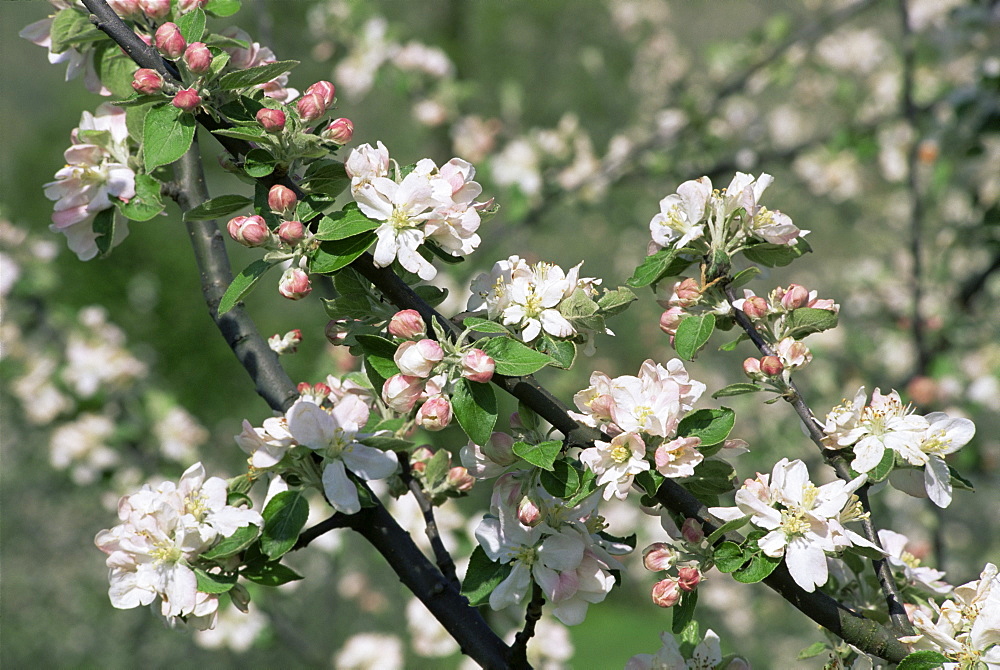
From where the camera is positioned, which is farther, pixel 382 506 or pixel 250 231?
pixel 382 506

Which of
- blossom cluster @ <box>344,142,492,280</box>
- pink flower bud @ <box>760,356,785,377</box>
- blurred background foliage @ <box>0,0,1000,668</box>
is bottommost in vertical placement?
blurred background foliage @ <box>0,0,1000,668</box>

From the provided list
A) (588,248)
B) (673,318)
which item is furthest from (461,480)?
(588,248)

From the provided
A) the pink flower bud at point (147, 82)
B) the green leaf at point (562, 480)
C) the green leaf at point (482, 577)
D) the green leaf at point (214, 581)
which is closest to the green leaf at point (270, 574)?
the green leaf at point (214, 581)

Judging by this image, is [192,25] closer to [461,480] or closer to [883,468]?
[461,480]

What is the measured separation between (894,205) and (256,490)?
4.23 meters

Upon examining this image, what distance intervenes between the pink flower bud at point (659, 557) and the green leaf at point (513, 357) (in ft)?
0.74

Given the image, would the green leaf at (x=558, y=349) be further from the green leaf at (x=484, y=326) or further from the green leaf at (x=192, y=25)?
the green leaf at (x=192, y=25)

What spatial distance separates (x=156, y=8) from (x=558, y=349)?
571 millimetres

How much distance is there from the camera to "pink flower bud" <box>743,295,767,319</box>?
2.68 feet

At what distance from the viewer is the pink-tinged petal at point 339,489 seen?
2.35 ft

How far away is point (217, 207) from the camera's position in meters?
0.74

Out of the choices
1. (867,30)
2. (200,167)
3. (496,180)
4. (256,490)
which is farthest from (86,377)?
(867,30)

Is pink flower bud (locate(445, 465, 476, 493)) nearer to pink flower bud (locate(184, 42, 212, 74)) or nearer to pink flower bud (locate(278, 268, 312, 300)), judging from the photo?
pink flower bud (locate(278, 268, 312, 300))

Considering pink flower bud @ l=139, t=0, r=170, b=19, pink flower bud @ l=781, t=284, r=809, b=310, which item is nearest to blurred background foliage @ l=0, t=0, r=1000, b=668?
pink flower bud @ l=781, t=284, r=809, b=310
